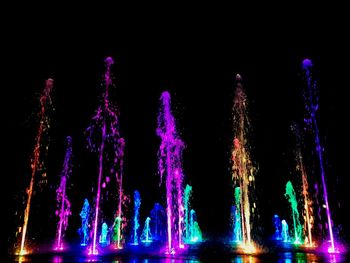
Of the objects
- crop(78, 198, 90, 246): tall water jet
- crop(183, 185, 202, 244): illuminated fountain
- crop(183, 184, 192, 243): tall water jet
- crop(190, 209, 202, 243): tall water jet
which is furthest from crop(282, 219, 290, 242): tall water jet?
Result: crop(78, 198, 90, 246): tall water jet

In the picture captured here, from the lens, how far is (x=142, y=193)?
1652 inches

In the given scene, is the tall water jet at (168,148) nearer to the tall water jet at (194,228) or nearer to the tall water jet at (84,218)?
the tall water jet at (84,218)

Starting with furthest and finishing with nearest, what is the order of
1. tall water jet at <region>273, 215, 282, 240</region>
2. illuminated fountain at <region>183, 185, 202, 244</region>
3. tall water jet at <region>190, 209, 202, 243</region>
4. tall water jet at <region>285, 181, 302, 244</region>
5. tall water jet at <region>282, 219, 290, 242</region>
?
tall water jet at <region>273, 215, 282, 240</region> < tall water jet at <region>190, 209, 202, 243</region> < illuminated fountain at <region>183, 185, 202, 244</region> < tall water jet at <region>282, 219, 290, 242</region> < tall water jet at <region>285, 181, 302, 244</region>

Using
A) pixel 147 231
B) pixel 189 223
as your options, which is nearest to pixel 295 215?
pixel 189 223

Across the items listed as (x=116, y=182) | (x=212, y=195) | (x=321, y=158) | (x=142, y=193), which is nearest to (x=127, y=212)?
(x=142, y=193)

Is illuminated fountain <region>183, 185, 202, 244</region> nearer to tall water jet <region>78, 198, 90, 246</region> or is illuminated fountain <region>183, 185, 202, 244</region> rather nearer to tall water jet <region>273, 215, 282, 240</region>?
tall water jet <region>273, 215, 282, 240</region>

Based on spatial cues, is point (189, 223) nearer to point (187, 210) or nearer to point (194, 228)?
point (194, 228)

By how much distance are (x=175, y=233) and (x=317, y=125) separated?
16.6m

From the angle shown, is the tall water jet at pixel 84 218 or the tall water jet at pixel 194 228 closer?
the tall water jet at pixel 84 218

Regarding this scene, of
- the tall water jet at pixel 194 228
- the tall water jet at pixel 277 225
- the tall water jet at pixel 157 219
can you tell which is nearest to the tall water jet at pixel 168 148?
the tall water jet at pixel 194 228

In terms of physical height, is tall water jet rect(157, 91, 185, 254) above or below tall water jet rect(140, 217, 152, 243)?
above

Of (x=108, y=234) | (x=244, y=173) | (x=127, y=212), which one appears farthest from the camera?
(x=127, y=212)

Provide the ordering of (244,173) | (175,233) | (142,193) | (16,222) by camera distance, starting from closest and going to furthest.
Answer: (244,173)
(16,222)
(175,233)
(142,193)

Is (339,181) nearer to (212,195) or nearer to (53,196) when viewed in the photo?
(212,195)
